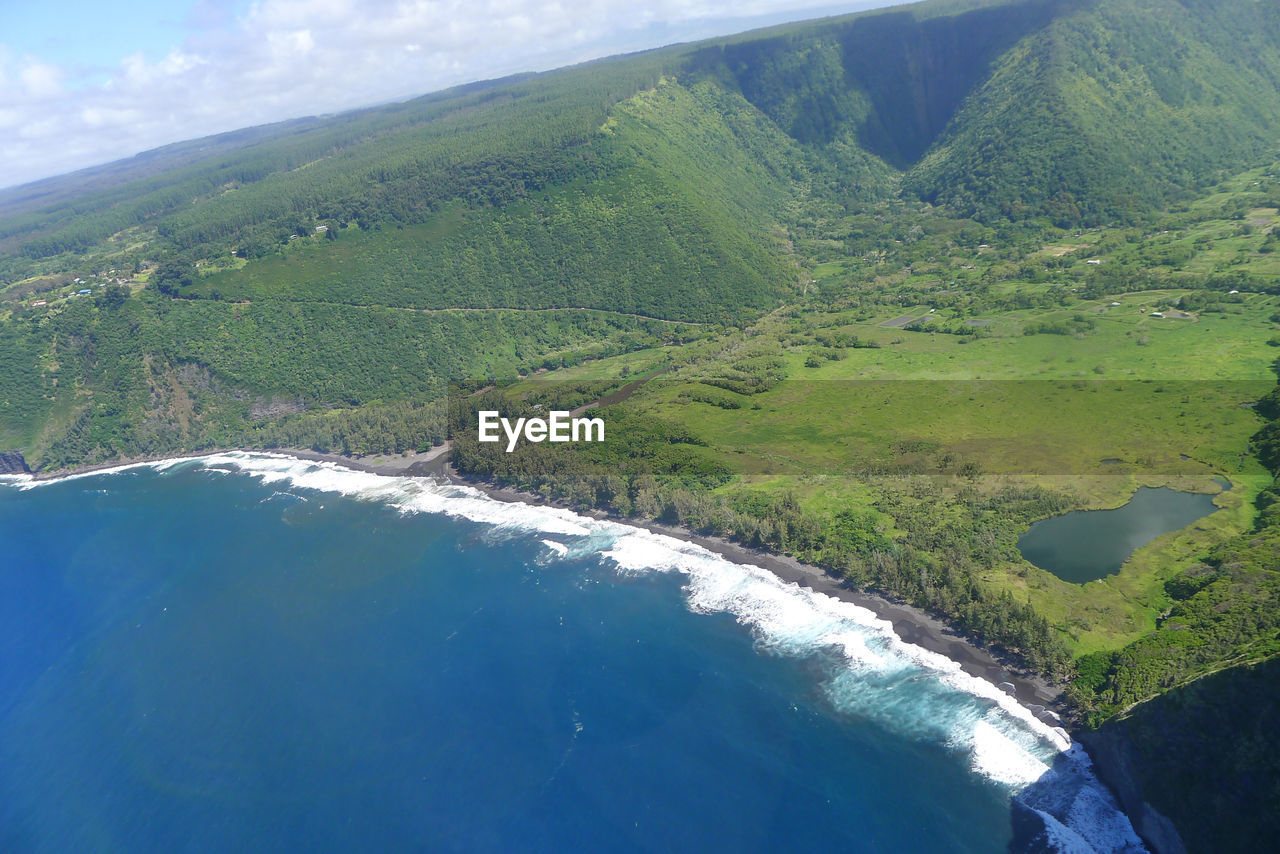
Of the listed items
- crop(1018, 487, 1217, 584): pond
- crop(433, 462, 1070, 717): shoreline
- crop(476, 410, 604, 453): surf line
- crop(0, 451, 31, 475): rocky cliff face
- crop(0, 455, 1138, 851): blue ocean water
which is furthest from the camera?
crop(0, 451, 31, 475): rocky cliff face

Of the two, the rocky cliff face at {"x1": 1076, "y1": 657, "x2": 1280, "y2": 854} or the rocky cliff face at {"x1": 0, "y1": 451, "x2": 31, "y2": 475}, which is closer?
the rocky cliff face at {"x1": 1076, "y1": 657, "x2": 1280, "y2": 854}

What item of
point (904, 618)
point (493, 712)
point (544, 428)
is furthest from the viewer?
point (544, 428)

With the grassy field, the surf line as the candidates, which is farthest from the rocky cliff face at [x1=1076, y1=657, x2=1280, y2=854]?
the surf line

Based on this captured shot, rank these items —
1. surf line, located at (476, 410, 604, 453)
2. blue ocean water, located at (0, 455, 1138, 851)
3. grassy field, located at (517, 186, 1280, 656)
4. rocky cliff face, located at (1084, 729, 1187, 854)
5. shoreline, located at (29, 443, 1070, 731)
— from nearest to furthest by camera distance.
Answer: rocky cliff face, located at (1084, 729, 1187, 854) < blue ocean water, located at (0, 455, 1138, 851) < shoreline, located at (29, 443, 1070, 731) < grassy field, located at (517, 186, 1280, 656) < surf line, located at (476, 410, 604, 453)

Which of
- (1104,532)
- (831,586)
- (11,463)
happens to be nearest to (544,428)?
(831,586)

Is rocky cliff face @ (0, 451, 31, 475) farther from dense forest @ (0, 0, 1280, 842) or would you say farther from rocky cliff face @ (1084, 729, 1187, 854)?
rocky cliff face @ (1084, 729, 1187, 854)

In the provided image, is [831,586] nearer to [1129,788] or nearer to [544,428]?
[1129,788]

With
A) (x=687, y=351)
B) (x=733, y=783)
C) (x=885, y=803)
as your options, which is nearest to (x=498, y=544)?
(x=733, y=783)
